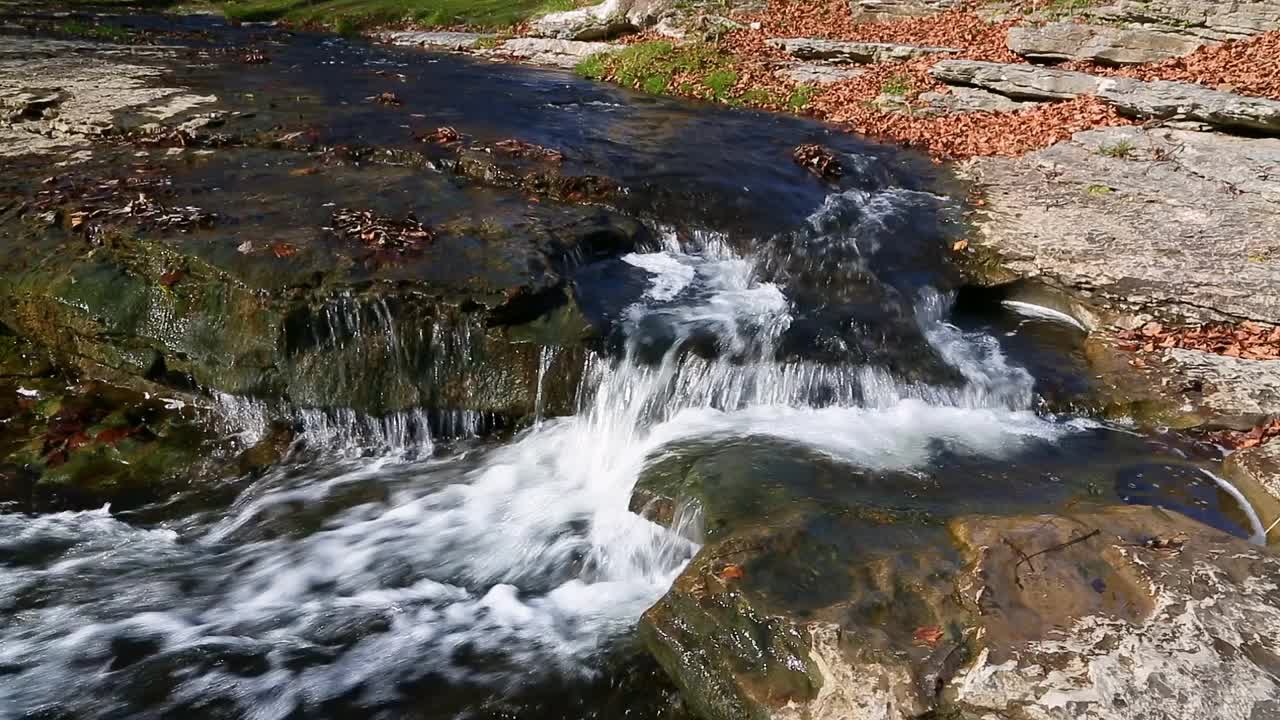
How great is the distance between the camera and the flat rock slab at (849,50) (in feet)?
53.4

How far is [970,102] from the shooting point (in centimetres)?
1428

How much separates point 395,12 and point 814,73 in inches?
678

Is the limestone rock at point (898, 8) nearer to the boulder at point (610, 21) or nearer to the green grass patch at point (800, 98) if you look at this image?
the boulder at point (610, 21)

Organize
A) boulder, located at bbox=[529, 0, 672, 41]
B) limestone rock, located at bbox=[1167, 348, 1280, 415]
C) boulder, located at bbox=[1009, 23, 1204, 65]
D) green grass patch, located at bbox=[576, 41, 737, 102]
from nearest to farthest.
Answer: limestone rock, located at bbox=[1167, 348, 1280, 415] → boulder, located at bbox=[1009, 23, 1204, 65] → green grass patch, located at bbox=[576, 41, 737, 102] → boulder, located at bbox=[529, 0, 672, 41]

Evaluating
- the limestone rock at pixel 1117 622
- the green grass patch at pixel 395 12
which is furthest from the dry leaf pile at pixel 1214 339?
the green grass patch at pixel 395 12

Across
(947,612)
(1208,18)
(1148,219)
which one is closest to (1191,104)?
(1148,219)

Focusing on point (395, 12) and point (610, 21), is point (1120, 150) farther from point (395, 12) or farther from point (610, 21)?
point (395, 12)

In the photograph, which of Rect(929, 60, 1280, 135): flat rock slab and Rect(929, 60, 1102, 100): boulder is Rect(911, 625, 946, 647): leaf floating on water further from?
Rect(929, 60, 1102, 100): boulder

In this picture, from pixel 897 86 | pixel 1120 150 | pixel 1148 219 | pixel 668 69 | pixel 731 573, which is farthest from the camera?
pixel 668 69

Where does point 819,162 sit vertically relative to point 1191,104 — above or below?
below

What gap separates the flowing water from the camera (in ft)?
14.8

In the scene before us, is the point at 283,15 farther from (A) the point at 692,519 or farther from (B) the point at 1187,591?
(B) the point at 1187,591

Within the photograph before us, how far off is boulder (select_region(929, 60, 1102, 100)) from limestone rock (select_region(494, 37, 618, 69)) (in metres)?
8.44

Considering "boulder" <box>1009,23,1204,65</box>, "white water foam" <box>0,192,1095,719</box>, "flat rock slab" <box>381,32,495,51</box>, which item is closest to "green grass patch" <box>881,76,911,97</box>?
"boulder" <box>1009,23,1204,65</box>
